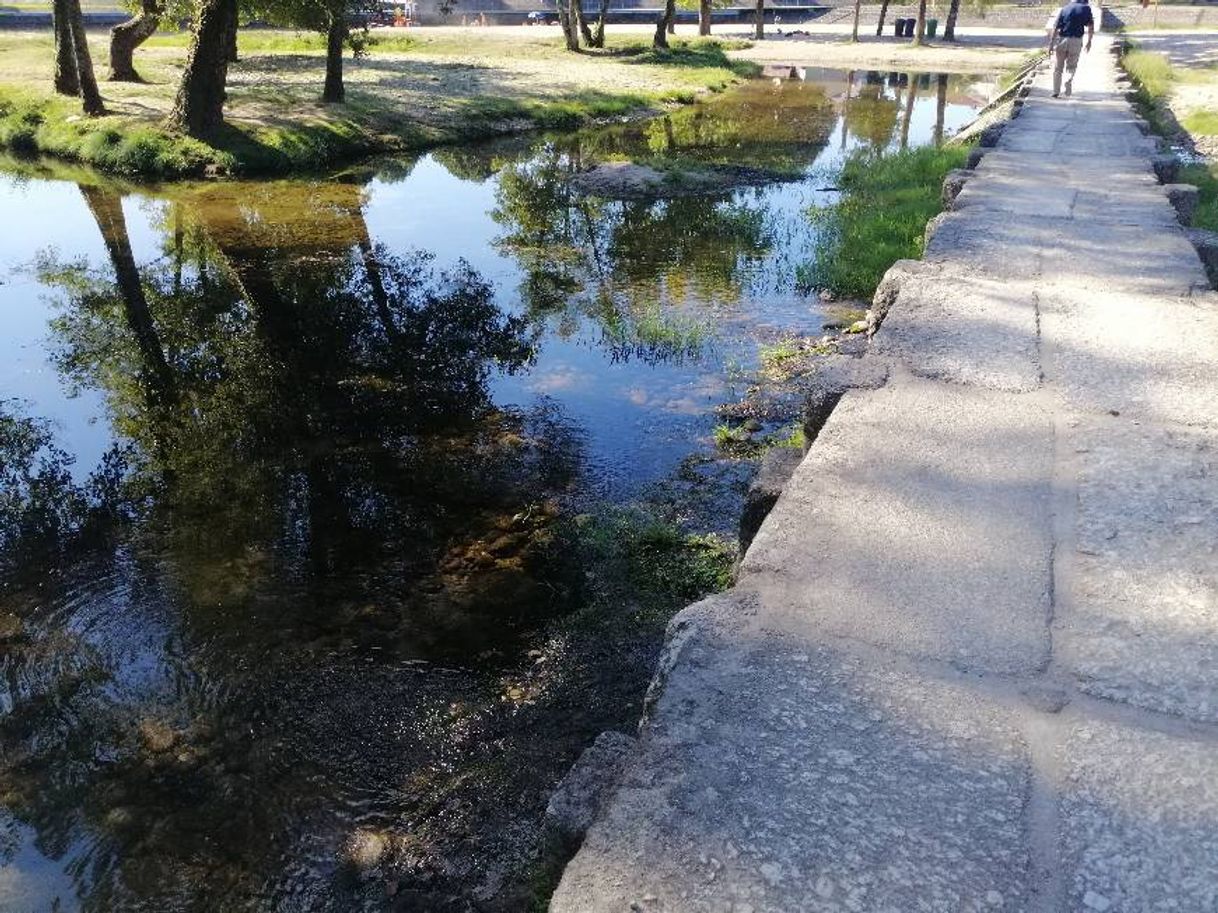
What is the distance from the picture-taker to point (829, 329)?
966 cm

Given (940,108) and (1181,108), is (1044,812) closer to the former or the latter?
(1181,108)

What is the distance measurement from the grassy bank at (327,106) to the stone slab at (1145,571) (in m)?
16.9

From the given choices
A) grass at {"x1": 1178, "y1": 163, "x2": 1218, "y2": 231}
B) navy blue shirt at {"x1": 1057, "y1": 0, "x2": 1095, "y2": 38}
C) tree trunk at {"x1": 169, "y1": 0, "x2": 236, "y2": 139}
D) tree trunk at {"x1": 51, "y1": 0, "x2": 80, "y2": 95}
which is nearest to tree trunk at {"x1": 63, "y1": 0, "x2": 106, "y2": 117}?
tree trunk at {"x1": 51, "y1": 0, "x2": 80, "y2": 95}

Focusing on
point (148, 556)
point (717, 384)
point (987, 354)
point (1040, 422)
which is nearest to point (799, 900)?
point (1040, 422)

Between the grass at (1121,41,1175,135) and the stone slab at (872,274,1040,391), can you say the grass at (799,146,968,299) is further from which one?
the stone slab at (872,274,1040,391)

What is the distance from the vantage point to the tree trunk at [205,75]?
16750mm

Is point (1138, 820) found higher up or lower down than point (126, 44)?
lower down

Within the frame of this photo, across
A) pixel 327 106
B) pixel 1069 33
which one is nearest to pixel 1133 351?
pixel 1069 33

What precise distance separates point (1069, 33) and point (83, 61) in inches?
744

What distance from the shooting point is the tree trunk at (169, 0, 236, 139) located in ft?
55.0

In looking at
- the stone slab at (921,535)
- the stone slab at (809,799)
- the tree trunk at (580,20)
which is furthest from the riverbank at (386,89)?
the stone slab at (809,799)

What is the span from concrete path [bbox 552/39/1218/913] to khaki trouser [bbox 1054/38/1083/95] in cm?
1432

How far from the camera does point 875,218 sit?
1262 cm

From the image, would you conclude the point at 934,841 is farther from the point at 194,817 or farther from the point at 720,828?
the point at 194,817
